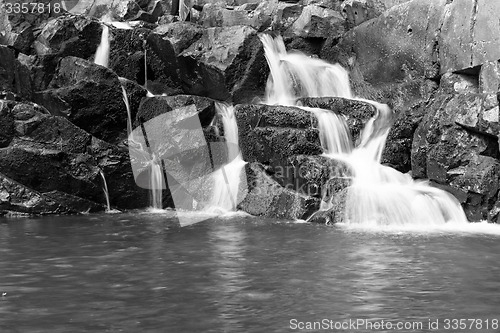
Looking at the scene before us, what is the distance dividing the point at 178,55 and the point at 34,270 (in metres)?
10.7

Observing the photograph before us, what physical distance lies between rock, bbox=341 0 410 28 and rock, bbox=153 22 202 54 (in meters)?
4.41

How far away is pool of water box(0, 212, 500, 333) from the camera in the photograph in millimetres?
6848

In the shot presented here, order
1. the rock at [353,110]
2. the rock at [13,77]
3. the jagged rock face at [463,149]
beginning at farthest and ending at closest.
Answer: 1. the rock at [13,77]
2. the rock at [353,110]
3. the jagged rock face at [463,149]

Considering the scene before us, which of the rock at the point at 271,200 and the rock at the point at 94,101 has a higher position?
the rock at the point at 94,101

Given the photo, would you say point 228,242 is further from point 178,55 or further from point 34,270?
point 178,55

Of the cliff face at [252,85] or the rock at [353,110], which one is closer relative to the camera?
the cliff face at [252,85]

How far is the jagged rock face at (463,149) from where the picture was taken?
523 inches

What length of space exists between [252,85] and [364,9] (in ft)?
14.1

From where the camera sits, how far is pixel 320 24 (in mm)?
20391

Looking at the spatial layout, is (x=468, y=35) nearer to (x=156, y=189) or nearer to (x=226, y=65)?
(x=226, y=65)

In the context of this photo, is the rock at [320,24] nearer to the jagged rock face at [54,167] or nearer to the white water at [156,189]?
the white water at [156,189]

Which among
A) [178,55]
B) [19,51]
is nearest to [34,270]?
[178,55]

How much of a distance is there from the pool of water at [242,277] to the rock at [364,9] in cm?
917

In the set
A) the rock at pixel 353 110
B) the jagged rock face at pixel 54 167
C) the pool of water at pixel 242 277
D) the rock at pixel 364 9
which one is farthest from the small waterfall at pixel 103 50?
the pool of water at pixel 242 277
